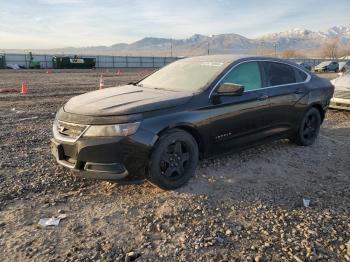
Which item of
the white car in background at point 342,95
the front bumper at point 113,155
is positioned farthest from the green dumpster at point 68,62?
the front bumper at point 113,155

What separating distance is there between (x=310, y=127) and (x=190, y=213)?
152 inches

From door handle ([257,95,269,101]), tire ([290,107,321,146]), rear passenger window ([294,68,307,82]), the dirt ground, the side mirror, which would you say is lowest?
the dirt ground

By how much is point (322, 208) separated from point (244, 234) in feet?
3.96

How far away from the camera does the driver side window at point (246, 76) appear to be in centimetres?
528

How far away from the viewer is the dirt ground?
11.0ft

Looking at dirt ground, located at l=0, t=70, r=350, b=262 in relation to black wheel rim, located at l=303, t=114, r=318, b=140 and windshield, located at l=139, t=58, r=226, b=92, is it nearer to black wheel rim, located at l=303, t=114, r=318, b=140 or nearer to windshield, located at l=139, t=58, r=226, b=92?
black wheel rim, located at l=303, t=114, r=318, b=140

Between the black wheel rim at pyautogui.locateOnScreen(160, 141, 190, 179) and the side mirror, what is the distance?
0.93 m

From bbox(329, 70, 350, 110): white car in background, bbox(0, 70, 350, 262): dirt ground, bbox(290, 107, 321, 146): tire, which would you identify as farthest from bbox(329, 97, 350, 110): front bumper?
bbox(0, 70, 350, 262): dirt ground

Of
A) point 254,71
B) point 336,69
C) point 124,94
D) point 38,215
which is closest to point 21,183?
point 38,215

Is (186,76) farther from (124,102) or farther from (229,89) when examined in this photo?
(124,102)

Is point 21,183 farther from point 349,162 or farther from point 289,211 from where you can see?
point 349,162

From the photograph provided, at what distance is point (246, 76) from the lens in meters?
5.55

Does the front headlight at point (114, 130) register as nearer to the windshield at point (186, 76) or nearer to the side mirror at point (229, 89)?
the windshield at point (186, 76)

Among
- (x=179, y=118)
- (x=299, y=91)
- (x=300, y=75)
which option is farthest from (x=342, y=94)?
(x=179, y=118)
